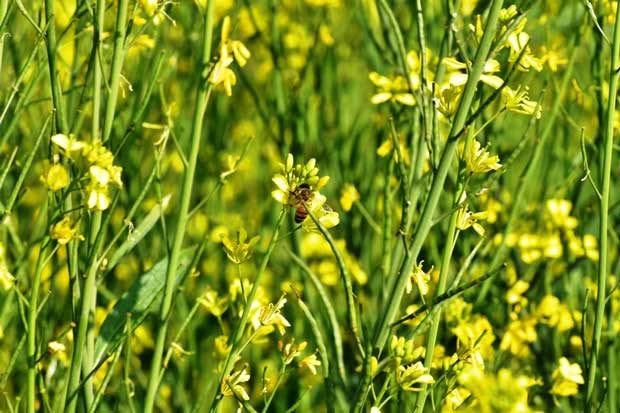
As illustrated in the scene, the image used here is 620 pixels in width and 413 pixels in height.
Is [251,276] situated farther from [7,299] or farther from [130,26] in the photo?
[130,26]

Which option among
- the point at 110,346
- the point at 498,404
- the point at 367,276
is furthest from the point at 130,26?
the point at 367,276

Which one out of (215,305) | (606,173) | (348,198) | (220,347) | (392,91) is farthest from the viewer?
(348,198)

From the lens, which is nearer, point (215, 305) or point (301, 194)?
point (301, 194)


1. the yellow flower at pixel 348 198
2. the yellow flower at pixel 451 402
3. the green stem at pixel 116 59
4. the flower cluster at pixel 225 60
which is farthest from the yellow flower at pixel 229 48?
the yellow flower at pixel 348 198

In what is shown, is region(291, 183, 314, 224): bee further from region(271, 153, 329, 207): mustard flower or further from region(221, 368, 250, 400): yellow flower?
region(221, 368, 250, 400): yellow flower

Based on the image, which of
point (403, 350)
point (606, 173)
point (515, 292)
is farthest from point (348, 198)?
point (403, 350)

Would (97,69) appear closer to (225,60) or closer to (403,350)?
(225,60)
